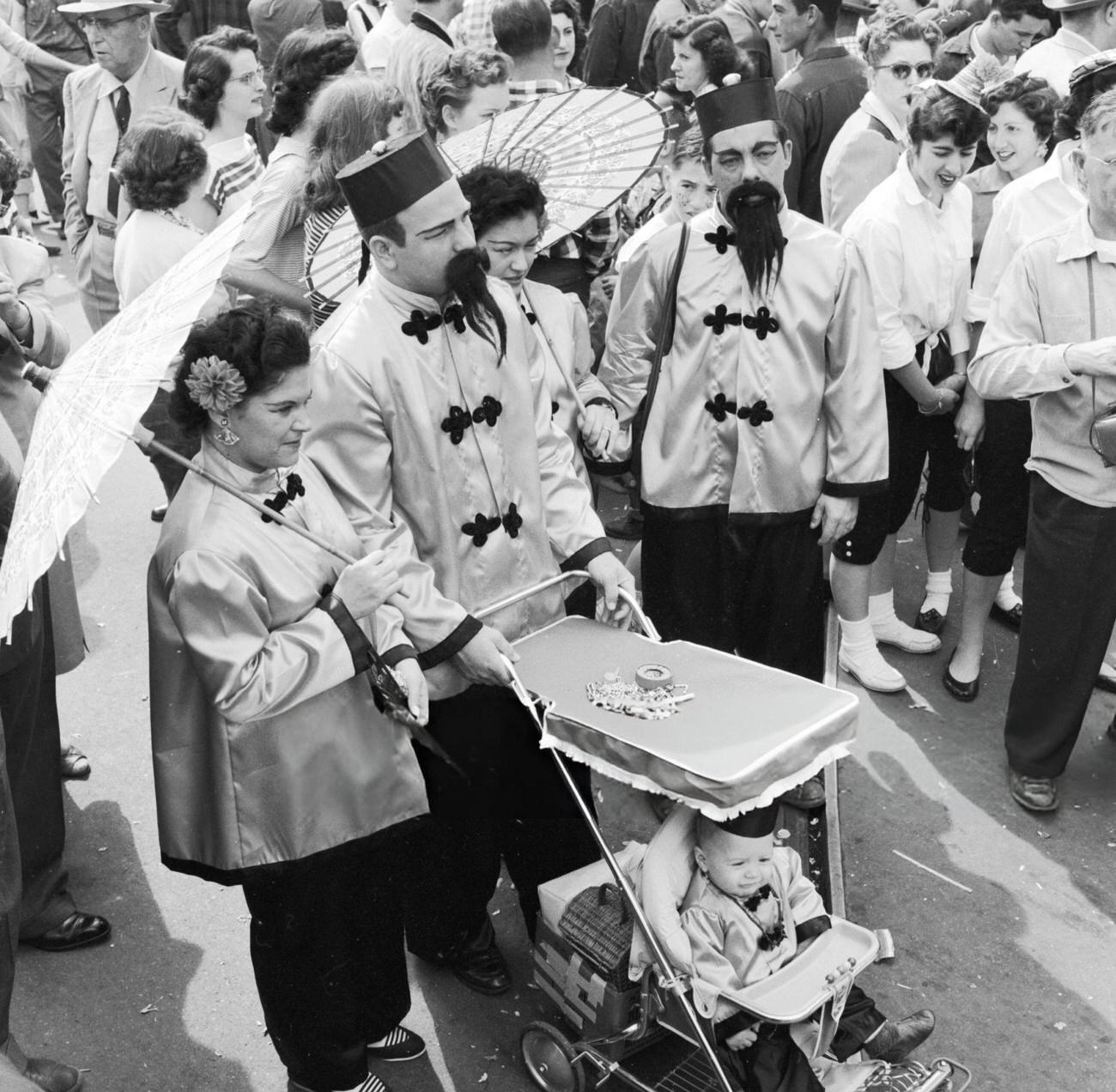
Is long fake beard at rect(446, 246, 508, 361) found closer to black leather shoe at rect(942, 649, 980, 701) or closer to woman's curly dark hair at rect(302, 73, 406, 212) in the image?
woman's curly dark hair at rect(302, 73, 406, 212)

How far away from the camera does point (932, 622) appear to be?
5.93m

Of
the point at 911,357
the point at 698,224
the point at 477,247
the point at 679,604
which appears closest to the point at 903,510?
the point at 911,357

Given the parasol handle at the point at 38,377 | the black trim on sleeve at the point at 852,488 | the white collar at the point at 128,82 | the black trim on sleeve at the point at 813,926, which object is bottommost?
the black trim on sleeve at the point at 813,926

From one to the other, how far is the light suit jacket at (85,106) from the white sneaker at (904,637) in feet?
14.0

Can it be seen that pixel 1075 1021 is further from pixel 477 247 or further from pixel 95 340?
pixel 95 340

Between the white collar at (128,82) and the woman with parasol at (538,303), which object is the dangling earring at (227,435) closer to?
the woman with parasol at (538,303)

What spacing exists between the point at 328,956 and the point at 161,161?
300cm

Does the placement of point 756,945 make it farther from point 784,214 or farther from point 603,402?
point 784,214

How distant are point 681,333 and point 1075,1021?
7.81 feet

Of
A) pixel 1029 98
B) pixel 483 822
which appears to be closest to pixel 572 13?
pixel 1029 98

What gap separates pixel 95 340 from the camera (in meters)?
2.88

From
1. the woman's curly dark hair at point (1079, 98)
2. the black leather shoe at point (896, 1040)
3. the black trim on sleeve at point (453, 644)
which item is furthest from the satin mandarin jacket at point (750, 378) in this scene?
the black leather shoe at point (896, 1040)

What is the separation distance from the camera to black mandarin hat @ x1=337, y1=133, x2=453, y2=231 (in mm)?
3270

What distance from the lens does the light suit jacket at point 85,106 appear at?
6586 mm
